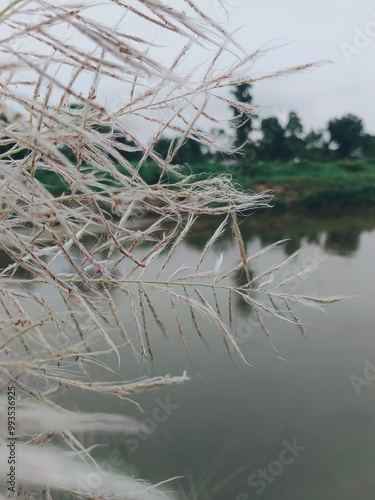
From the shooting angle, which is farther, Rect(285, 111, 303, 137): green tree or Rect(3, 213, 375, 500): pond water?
Rect(285, 111, 303, 137): green tree

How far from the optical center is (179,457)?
9.60 ft

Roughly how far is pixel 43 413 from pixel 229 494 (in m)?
2.47

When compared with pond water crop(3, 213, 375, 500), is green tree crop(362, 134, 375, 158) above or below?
above

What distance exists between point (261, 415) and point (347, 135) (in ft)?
59.9

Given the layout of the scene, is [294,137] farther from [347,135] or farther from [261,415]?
[261,415]

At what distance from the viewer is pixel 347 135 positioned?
19797mm

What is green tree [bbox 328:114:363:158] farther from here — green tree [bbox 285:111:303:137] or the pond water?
the pond water

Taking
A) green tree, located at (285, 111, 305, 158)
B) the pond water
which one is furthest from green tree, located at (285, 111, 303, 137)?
the pond water

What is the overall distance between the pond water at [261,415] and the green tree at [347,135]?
16283mm

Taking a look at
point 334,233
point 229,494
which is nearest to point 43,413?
point 229,494

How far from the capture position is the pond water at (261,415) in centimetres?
279

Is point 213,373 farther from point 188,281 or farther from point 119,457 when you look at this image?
point 188,281

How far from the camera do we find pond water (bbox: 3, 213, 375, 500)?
9.15ft

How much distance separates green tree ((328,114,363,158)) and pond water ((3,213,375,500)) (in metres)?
16.3
